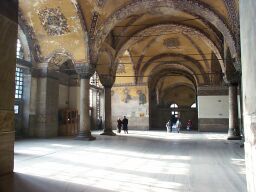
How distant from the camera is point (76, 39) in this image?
14.2 m

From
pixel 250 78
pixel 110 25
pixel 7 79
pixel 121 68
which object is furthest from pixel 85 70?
pixel 250 78

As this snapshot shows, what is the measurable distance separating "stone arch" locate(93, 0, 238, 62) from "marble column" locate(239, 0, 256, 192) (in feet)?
31.3

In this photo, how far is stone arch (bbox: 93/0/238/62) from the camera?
12647 mm

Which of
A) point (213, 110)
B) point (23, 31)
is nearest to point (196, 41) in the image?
point (213, 110)

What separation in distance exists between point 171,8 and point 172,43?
312 inches

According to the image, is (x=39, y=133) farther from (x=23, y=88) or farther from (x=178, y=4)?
(x=178, y=4)

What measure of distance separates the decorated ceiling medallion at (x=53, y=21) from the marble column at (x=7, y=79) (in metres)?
8.36

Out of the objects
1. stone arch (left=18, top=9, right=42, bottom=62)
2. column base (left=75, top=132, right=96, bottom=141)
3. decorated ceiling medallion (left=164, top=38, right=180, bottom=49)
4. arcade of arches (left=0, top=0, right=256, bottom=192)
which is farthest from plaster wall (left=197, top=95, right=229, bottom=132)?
stone arch (left=18, top=9, right=42, bottom=62)

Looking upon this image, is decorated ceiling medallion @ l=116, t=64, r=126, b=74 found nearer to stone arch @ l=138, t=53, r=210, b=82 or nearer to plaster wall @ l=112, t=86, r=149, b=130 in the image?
stone arch @ l=138, t=53, r=210, b=82

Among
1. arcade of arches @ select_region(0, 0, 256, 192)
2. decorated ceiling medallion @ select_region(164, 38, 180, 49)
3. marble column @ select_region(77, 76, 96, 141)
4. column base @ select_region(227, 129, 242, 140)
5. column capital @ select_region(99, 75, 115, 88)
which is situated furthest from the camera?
decorated ceiling medallion @ select_region(164, 38, 180, 49)

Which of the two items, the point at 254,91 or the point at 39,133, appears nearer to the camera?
the point at 254,91

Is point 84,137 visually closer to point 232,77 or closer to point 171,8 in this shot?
point 171,8

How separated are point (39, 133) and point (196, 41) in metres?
13.0

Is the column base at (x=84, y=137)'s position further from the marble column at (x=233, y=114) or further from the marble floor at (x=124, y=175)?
the marble column at (x=233, y=114)
